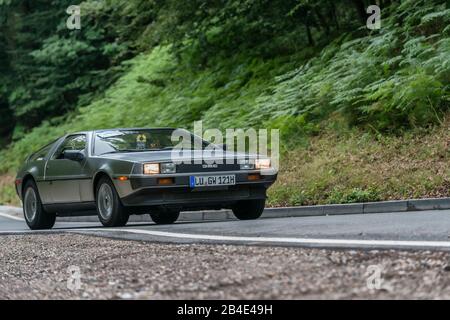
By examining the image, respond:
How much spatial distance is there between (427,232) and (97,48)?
89.4 feet

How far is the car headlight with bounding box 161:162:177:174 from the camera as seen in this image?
11078 millimetres

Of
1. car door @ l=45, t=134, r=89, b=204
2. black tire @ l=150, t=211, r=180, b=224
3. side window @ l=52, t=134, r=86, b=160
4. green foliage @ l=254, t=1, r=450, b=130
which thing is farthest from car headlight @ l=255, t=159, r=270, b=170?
green foliage @ l=254, t=1, r=450, b=130

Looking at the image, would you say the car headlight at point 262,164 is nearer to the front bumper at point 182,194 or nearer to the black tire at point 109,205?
the front bumper at point 182,194

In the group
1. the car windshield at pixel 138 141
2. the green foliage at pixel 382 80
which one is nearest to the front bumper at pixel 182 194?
the car windshield at pixel 138 141

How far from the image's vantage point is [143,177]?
11.0 meters

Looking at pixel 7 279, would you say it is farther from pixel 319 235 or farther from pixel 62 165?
pixel 62 165

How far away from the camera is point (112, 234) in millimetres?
10289

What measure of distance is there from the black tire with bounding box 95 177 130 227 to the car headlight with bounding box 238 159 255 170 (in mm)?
1573

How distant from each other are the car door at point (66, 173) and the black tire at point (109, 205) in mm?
356

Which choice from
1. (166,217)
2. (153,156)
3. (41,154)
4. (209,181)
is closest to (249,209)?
(209,181)

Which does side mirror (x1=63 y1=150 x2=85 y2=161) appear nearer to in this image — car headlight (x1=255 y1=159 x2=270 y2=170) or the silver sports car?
the silver sports car

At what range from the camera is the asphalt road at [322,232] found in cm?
724

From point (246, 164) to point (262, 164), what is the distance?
0.89 feet
